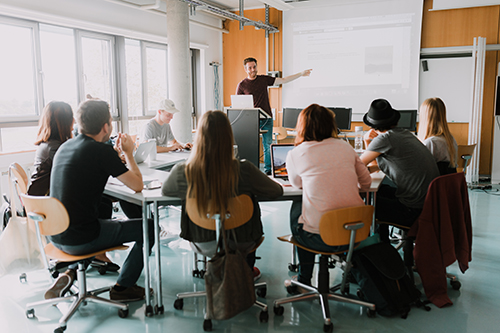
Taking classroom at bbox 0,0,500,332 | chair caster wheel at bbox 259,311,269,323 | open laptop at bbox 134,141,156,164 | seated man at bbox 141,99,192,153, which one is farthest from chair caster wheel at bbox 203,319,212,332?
seated man at bbox 141,99,192,153

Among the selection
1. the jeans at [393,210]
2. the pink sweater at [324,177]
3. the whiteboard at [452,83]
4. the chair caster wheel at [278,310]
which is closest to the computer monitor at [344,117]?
the whiteboard at [452,83]

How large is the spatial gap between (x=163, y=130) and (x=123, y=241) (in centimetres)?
222

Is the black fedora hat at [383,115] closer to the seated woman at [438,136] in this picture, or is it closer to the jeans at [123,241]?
the seated woman at [438,136]

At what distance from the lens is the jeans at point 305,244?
2371mm

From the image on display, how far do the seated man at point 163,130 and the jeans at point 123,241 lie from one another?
1.74m

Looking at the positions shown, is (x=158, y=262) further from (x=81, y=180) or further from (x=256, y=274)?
(x=256, y=274)

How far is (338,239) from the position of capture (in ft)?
7.39

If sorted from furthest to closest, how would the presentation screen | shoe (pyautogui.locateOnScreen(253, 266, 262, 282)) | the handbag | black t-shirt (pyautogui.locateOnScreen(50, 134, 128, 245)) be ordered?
the presentation screen, shoe (pyautogui.locateOnScreen(253, 266, 262, 282)), black t-shirt (pyautogui.locateOnScreen(50, 134, 128, 245)), the handbag

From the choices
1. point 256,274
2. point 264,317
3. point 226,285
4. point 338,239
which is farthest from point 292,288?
point 226,285

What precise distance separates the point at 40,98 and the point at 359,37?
17.2 ft

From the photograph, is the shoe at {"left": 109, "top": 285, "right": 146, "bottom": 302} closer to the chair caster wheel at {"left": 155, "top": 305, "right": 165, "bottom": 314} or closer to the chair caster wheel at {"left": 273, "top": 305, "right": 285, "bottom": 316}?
the chair caster wheel at {"left": 155, "top": 305, "right": 165, "bottom": 314}

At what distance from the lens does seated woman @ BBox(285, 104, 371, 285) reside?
2.31 m

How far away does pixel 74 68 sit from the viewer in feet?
18.1

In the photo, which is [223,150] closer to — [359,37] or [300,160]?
[300,160]
